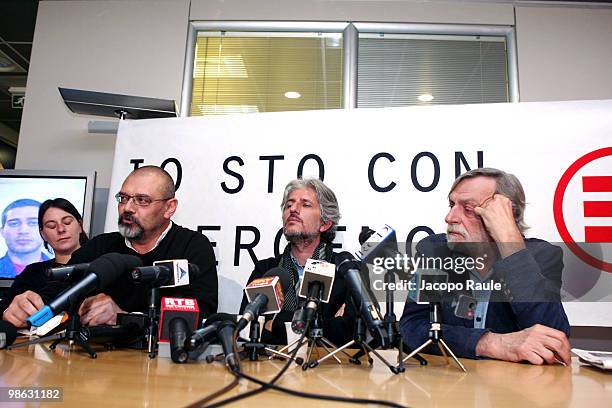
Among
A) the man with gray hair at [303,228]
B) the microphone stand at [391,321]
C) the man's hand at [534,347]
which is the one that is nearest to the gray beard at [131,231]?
the man with gray hair at [303,228]

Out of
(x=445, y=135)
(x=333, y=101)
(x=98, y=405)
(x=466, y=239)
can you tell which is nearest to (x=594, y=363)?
(x=466, y=239)

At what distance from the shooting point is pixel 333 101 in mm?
3432

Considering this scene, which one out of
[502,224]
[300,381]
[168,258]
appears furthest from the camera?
[168,258]

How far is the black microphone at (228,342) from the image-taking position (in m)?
0.88

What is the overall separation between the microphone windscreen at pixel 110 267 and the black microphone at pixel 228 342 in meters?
0.29

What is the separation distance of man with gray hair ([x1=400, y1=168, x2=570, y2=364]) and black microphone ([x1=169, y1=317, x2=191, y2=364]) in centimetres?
80

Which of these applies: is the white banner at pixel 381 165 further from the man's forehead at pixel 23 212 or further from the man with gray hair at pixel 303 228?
the man's forehead at pixel 23 212

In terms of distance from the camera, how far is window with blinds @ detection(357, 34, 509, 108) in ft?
11.2

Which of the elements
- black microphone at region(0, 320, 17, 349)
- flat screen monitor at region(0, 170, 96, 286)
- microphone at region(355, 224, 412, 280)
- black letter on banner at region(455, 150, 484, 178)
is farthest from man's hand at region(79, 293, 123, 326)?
black letter on banner at region(455, 150, 484, 178)

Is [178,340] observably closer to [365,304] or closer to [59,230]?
[365,304]

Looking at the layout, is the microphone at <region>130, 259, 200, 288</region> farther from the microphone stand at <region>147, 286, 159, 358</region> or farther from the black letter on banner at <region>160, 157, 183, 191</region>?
the black letter on banner at <region>160, 157, 183, 191</region>

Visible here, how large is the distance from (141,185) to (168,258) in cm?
38

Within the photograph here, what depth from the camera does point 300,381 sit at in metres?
0.94

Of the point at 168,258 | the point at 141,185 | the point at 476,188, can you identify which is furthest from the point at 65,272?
the point at 476,188
